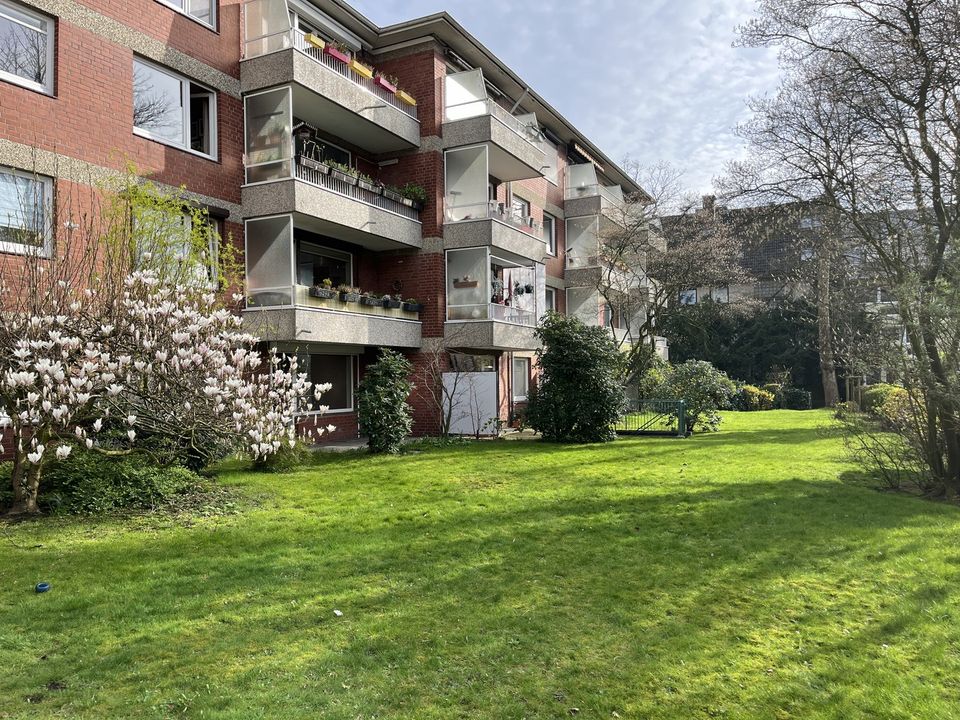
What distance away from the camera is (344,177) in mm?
16500

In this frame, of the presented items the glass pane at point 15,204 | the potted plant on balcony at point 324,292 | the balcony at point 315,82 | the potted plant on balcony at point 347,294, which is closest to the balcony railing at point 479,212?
the balcony at point 315,82

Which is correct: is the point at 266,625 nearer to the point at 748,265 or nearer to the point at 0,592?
the point at 0,592

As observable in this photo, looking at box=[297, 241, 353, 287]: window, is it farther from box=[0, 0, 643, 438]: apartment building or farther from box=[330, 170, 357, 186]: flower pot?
box=[330, 170, 357, 186]: flower pot

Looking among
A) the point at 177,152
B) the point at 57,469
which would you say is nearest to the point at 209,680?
the point at 57,469

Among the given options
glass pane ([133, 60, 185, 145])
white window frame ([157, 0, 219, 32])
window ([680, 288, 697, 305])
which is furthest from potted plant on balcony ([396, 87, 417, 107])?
window ([680, 288, 697, 305])

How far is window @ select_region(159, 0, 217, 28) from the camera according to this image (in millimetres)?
14141

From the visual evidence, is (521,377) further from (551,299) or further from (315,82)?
(315,82)

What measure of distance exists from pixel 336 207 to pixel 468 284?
4.81 m

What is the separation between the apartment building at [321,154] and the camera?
39.2 feet

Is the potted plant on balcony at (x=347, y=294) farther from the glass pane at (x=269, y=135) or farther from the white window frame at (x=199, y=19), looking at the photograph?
the white window frame at (x=199, y=19)

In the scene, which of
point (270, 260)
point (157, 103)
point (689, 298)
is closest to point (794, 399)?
point (689, 298)

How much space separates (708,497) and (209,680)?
7.35 m

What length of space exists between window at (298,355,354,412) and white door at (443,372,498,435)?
275 centimetres

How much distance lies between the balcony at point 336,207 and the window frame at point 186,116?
118 cm
